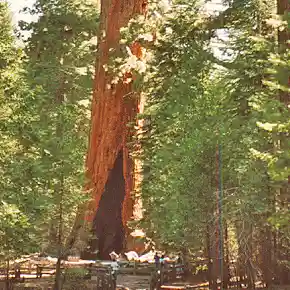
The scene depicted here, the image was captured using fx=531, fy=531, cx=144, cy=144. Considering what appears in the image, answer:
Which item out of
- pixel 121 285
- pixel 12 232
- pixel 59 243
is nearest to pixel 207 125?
pixel 59 243

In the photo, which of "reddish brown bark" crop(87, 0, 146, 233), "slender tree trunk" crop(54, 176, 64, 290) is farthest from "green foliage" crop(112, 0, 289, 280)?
"slender tree trunk" crop(54, 176, 64, 290)

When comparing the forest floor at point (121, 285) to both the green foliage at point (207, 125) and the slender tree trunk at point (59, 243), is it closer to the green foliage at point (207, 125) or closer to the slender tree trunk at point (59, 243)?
the slender tree trunk at point (59, 243)

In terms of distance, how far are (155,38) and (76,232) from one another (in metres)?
7.64

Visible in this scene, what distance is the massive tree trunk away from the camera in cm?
1969

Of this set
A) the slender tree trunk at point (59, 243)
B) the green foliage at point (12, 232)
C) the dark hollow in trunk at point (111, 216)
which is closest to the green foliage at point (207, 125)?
the dark hollow in trunk at point (111, 216)

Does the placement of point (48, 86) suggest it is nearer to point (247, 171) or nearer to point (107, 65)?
point (107, 65)

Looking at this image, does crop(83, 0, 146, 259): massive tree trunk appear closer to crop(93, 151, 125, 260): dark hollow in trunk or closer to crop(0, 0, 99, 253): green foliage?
crop(93, 151, 125, 260): dark hollow in trunk

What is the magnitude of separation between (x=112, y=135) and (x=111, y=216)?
3.07 meters

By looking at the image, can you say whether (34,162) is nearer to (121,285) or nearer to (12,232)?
(12,232)

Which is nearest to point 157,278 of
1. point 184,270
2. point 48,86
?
point 184,270

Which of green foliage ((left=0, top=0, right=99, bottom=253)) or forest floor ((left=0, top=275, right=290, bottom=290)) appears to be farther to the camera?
forest floor ((left=0, top=275, right=290, bottom=290))

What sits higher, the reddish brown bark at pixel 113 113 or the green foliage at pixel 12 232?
the reddish brown bark at pixel 113 113

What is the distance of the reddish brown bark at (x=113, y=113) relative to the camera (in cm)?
2009

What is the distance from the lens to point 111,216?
19578 mm
